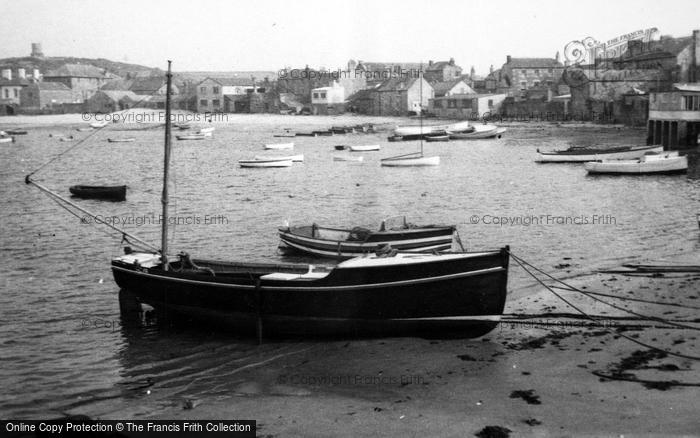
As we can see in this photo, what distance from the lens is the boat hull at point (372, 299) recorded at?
15547 millimetres

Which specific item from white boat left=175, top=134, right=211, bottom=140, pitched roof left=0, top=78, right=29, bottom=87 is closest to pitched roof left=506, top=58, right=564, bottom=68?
white boat left=175, top=134, right=211, bottom=140

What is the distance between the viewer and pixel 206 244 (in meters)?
29.6

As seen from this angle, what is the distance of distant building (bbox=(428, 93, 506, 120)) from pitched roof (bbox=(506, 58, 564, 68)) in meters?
18.2

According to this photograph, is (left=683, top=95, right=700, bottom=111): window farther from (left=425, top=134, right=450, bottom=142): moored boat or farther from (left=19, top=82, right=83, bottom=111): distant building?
(left=19, top=82, right=83, bottom=111): distant building

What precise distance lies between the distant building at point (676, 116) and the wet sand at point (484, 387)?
46.1 meters

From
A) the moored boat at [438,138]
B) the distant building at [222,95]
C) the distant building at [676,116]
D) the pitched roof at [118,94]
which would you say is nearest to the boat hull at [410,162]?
the distant building at [676,116]

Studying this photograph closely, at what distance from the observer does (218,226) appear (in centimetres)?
A: 3425

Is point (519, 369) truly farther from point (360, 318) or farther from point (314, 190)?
point (314, 190)

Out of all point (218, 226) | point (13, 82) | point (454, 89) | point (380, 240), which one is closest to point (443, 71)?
point (454, 89)

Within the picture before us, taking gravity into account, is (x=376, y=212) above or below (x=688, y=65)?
below

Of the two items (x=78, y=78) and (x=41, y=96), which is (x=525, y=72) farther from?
(x=78, y=78)

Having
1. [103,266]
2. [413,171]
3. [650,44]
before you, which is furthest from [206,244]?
[650,44]

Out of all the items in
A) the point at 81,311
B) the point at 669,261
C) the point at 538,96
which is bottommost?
the point at 81,311

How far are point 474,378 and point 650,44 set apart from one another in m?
101
